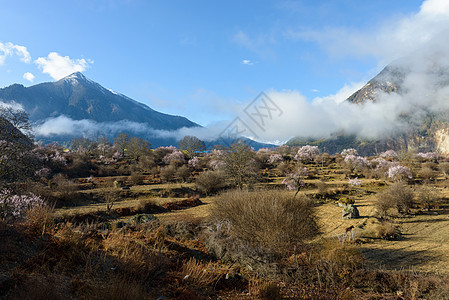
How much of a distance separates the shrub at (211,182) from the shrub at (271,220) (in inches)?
838

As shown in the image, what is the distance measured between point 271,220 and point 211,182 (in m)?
23.6

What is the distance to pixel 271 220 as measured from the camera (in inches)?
329

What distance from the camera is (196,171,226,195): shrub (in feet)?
104

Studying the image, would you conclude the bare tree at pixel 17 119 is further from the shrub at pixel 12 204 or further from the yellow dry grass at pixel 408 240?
the yellow dry grass at pixel 408 240

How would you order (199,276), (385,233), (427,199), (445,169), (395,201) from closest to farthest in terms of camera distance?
(199,276)
(385,233)
(395,201)
(427,199)
(445,169)

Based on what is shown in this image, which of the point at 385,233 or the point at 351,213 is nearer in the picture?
the point at 385,233

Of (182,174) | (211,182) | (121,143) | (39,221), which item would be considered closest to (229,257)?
(39,221)

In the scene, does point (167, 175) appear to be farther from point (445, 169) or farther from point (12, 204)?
Result: point (445, 169)

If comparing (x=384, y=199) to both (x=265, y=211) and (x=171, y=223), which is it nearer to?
(x=265, y=211)

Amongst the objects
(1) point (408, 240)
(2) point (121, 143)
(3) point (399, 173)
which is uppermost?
(2) point (121, 143)

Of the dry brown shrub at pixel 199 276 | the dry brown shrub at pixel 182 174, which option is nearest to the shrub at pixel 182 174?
the dry brown shrub at pixel 182 174

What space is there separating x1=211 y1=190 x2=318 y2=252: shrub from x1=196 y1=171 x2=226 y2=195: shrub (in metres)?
21.3

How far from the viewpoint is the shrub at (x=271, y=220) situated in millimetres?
8188

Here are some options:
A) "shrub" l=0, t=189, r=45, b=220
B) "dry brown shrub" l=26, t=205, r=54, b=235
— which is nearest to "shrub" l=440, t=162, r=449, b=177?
"dry brown shrub" l=26, t=205, r=54, b=235
